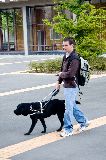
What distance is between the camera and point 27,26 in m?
44.1

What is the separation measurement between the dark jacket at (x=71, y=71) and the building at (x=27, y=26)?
107ft

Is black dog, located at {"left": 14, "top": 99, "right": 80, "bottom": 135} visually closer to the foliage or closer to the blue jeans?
the blue jeans

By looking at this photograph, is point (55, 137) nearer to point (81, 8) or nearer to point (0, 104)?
point (0, 104)

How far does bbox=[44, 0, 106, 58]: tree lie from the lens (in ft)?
77.7

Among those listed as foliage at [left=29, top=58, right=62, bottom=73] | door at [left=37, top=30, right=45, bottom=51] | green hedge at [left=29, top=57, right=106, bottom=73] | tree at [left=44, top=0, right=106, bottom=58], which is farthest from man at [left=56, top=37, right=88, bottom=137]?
door at [left=37, top=30, right=45, bottom=51]

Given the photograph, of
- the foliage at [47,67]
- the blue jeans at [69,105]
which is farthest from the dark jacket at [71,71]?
the foliage at [47,67]

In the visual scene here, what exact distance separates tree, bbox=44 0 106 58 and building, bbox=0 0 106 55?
17291 millimetres

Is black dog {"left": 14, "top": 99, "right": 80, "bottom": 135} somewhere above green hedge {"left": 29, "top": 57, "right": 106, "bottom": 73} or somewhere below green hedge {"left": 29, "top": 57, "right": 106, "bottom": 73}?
above

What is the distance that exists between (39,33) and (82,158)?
122 ft

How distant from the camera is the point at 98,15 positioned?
2502cm

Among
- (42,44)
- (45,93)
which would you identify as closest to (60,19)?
(45,93)

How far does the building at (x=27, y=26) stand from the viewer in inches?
1697

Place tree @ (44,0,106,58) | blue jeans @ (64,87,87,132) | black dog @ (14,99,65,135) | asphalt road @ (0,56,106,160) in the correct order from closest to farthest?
asphalt road @ (0,56,106,160) < blue jeans @ (64,87,87,132) < black dog @ (14,99,65,135) < tree @ (44,0,106,58)

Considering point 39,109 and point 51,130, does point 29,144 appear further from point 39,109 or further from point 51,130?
point 51,130
